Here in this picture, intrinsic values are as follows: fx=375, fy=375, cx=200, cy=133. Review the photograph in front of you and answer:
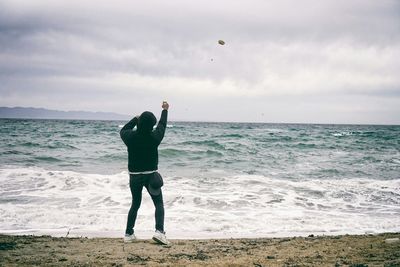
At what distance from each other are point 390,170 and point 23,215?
A: 15.7 metres

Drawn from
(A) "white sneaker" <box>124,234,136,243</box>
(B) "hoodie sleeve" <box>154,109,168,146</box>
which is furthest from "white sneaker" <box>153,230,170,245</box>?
(B) "hoodie sleeve" <box>154,109,168,146</box>

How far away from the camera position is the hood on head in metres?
5.68

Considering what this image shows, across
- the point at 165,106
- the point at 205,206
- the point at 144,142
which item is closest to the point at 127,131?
the point at 144,142

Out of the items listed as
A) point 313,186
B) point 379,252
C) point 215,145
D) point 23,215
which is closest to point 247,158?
point 215,145

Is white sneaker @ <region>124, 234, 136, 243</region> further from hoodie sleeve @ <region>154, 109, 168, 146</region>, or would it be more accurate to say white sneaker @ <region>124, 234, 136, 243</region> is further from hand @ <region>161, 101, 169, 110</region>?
hand @ <region>161, 101, 169, 110</region>

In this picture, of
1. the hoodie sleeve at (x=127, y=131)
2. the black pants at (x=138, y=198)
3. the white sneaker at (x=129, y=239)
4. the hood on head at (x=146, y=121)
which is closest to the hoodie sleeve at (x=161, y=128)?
the hood on head at (x=146, y=121)

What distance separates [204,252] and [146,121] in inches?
82.3

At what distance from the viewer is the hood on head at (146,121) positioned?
568 cm

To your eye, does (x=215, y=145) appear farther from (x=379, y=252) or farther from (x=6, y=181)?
(x=379, y=252)

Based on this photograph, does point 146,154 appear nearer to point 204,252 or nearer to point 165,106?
point 165,106

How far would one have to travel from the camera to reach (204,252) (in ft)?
17.3

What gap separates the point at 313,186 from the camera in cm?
1237

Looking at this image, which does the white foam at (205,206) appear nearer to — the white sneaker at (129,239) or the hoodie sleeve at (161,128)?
the white sneaker at (129,239)

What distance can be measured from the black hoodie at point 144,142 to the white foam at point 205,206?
1.67 meters
